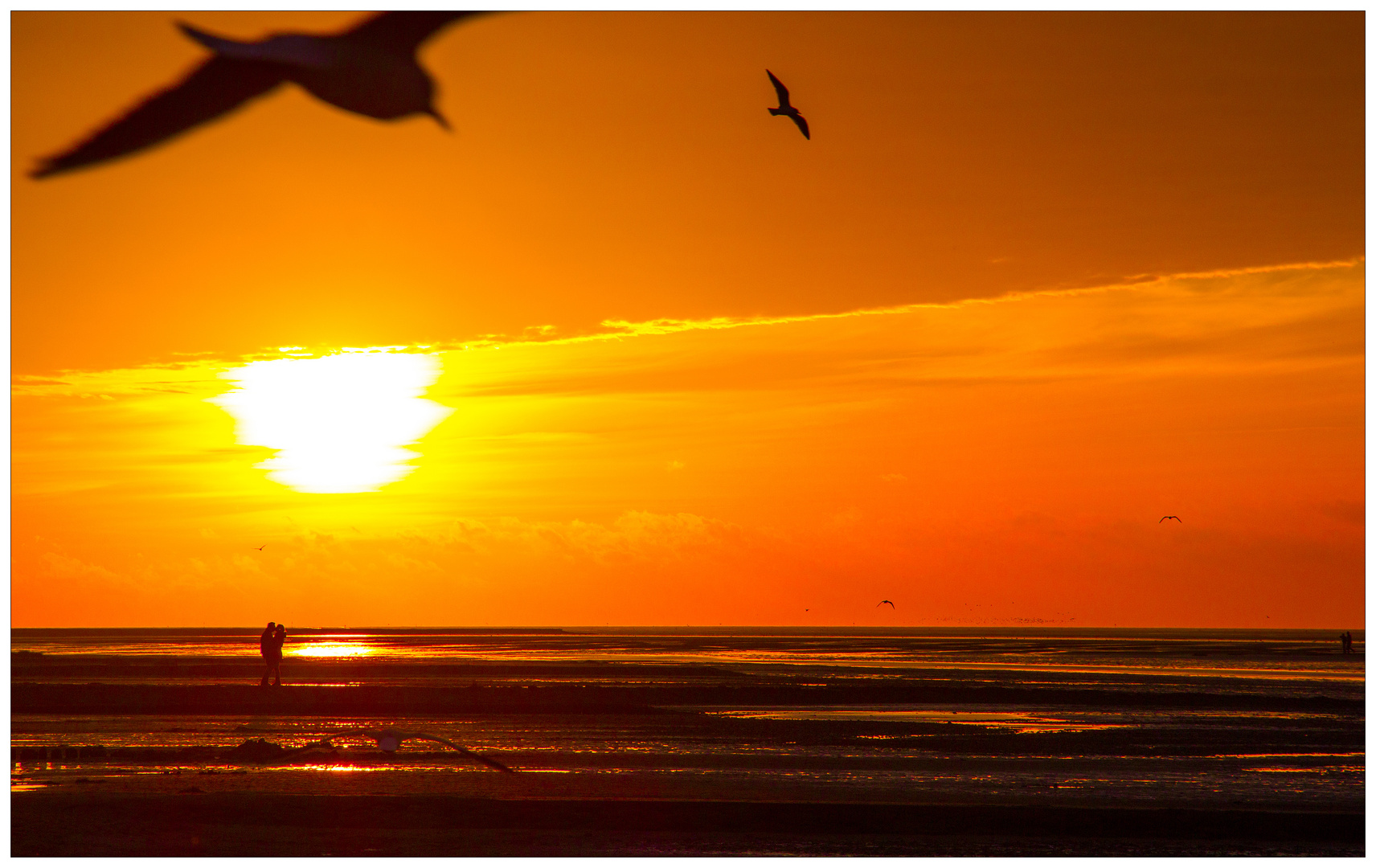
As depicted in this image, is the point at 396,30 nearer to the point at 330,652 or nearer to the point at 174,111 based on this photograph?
the point at 174,111

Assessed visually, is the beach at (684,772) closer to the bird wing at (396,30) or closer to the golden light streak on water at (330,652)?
the bird wing at (396,30)

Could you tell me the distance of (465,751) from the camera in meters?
19.3

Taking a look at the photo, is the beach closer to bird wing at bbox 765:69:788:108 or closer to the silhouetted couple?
the silhouetted couple

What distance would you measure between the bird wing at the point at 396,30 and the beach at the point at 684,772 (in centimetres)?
841

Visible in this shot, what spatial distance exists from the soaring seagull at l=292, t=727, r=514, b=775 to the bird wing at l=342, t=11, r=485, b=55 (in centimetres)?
1265

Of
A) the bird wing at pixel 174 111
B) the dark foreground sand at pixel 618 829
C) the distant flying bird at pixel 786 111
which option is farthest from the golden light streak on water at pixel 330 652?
the bird wing at pixel 174 111

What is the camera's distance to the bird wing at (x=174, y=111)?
209 inches

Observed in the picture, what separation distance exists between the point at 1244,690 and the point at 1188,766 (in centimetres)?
1964

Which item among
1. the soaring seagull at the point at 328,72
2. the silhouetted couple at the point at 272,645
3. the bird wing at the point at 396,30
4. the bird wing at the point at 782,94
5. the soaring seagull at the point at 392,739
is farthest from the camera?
the silhouetted couple at the point at 272,645

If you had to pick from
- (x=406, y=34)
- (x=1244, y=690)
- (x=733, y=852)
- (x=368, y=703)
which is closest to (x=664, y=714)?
(x=368, y=703)

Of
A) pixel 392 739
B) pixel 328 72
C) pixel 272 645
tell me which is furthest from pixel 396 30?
pixel 272 645

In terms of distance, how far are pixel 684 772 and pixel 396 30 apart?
13197 mm

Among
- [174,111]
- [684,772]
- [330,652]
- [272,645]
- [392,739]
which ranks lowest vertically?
[684,772]

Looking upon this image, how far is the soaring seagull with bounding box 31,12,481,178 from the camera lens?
5.70 metres
